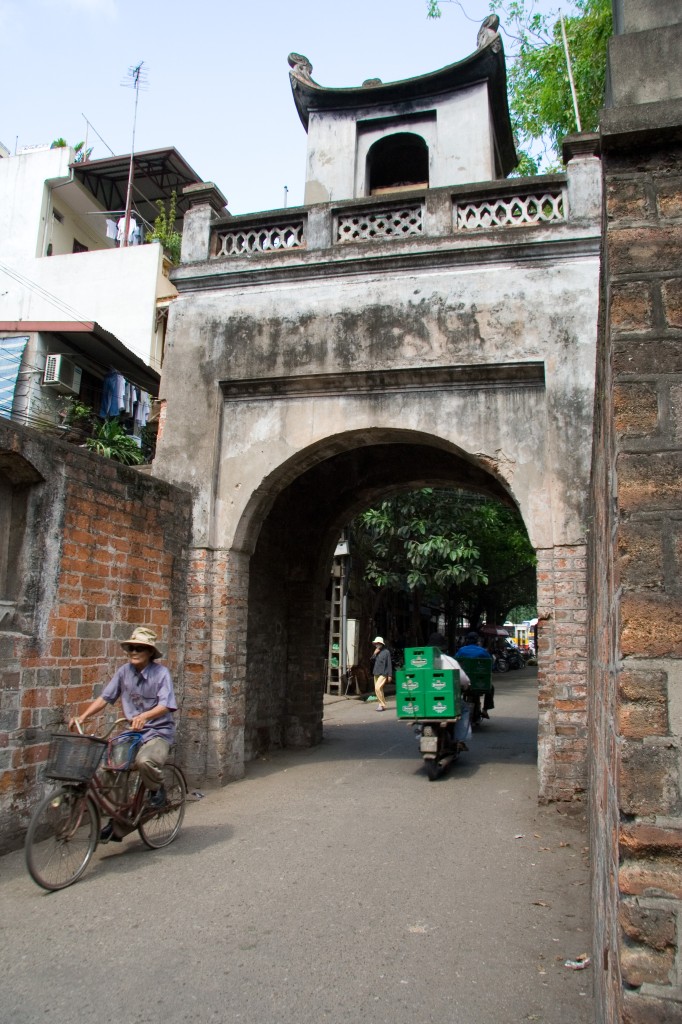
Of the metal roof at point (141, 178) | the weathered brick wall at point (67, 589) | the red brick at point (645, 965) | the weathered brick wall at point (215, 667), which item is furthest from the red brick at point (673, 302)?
the metal roof at point (141, 178)

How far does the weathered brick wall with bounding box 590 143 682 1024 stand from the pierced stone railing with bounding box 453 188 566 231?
232 inches

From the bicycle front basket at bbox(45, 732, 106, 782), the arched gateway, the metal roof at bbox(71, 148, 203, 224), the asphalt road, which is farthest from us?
the metal roof at bbox(71, 148, 203, 224)

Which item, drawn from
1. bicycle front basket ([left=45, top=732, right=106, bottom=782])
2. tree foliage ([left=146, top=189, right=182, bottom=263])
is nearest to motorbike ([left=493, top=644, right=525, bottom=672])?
tree foliage ([left=146, top=189, right=182, bottom=263])

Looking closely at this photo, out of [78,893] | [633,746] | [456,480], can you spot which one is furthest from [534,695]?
[633,746]

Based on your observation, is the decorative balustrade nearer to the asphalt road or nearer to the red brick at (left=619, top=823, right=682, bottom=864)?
the asphalt road

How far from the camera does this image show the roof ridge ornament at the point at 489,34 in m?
11.0

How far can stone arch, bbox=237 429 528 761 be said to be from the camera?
987cm

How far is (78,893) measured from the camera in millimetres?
4516

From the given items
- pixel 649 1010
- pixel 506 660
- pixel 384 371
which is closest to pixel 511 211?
pixel 384 371

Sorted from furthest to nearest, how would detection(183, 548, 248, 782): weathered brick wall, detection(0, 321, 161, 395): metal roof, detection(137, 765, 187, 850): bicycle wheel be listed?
detection(0, 321, 161, 395): metal roof < detection(183, 548, 248, 782): weathered brick wall < detection(137, 765, 187, 850): bicycle wheel

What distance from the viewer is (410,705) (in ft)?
27.5

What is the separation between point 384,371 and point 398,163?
21.4 ft

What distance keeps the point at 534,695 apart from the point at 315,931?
17.4 meters

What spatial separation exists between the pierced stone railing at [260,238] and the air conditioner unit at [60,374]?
6502 mm
